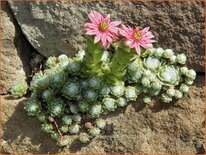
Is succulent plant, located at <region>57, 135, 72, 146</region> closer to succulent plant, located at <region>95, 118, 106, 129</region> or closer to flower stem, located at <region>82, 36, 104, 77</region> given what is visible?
succulent plant, located at <region>95, 118, 106, 129</region>

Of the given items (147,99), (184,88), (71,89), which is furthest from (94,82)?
(184,88)

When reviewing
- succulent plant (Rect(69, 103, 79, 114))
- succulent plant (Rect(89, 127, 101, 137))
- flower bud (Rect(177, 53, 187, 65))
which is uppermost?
flower bud (Rect(177, 53, 187, 65))

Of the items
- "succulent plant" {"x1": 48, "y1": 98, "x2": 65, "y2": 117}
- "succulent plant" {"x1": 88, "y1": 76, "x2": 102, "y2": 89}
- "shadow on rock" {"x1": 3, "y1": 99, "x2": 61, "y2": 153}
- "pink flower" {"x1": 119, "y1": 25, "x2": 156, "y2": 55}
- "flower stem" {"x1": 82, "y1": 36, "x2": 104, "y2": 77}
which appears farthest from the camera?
"shadow on rock" {"x1": 3, "y1": 99, "x2": 61, "y2": 153}

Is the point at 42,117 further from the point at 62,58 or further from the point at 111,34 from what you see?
the point at 111,34

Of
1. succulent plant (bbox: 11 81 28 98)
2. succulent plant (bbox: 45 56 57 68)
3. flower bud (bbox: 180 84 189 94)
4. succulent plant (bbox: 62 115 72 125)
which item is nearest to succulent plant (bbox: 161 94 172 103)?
flower bud (bbox: 180 84 189 94)

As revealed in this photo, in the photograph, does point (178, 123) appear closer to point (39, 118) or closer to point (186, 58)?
point (186, 58)

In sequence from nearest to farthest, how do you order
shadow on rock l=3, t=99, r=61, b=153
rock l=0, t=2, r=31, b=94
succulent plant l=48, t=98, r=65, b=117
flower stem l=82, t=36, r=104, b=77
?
flower stem l=82, t=36, r=104, b=77
succulent plant l=48, t=98, r=65, b=117
shadow on rock l=3, t=99, r=61, b=153
rock l=0, t=2, r=31, b=94
